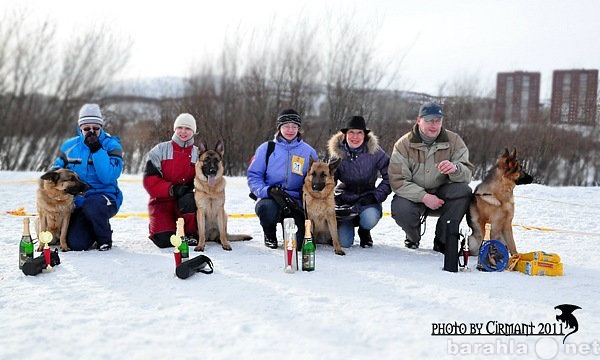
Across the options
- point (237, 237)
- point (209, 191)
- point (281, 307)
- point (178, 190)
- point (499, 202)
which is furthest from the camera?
point (237, 237)

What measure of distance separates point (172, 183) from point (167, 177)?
0.09 m

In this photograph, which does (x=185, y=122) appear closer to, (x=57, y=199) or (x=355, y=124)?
(x=57, y=199)

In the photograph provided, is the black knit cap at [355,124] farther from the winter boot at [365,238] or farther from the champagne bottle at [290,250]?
the champagne bottle at [290,250]

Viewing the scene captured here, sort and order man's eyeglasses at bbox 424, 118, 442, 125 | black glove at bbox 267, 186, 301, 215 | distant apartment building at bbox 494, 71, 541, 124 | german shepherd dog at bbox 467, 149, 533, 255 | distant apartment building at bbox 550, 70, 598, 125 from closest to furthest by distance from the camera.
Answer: german shepherd dog at bbox 467, 149, 533, 255 < man's eyeglasses at bbox 424, 118, 442, 125 < black glove at bbox 267, 186, 301, 215 < distant apartment building at bbox 550, 70, 598, 125 < distant apartment building at bbox 494, 71, 541, 124

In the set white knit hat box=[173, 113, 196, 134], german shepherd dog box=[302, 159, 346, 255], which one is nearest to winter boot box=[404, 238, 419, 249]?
german shepherd dog box=[302, 159, 346, 255]

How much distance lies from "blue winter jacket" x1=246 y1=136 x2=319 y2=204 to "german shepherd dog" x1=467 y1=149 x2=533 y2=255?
1642 millimetres

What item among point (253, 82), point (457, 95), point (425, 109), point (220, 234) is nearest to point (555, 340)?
point (425, 109)

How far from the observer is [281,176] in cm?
451

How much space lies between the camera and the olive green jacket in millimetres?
4219

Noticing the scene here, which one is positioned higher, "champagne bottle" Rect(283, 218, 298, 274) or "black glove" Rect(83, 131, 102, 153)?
"black glove" Rect(83, 131, 102, 153)

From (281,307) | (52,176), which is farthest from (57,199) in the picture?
(281,307)

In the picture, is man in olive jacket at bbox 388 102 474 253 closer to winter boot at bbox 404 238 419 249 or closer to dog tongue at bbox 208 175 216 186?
winter boot at bbox 404 238 419 249

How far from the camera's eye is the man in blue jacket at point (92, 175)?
4145mm

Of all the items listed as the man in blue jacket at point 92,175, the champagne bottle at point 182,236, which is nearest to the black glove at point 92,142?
the man in blue jacket at point 92,175
